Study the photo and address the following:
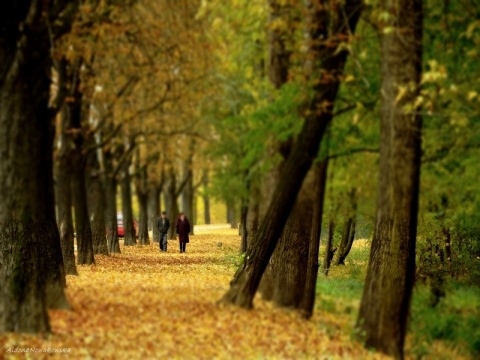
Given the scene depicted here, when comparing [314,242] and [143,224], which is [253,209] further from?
[143,224]

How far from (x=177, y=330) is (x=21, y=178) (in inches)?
125

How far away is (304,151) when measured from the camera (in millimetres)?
12891

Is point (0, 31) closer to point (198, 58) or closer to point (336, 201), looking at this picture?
point (336, 201)

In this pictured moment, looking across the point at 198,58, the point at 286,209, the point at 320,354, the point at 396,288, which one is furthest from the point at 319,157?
the point at 198,58

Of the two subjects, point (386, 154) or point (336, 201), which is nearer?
point (386, 154)

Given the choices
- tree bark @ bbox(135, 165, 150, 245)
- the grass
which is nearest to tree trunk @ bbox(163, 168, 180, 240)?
tree bark @ bbox(135, 165, 150, 245)

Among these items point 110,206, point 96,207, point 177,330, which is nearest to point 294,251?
point 177,330

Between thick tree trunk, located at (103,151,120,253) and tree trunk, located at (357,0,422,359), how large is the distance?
1825cm

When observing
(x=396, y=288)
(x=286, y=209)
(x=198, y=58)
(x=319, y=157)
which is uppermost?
(x=198, y=58)

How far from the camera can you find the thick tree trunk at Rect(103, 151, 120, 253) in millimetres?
29344

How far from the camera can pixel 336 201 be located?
17.5m

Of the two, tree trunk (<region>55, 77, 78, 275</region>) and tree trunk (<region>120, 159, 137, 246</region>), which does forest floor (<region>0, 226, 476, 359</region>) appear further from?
tree trunk (<region>120, 159, 137, 246</region>)

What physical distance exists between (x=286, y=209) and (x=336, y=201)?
4.53m

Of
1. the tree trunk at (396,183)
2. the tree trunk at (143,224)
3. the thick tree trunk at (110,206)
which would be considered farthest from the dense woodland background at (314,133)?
the tree trunk at (143,224)
